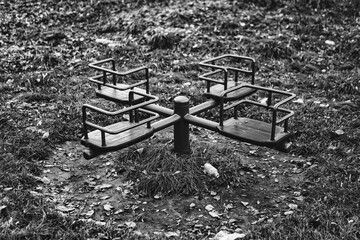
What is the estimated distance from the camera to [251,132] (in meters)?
5.05

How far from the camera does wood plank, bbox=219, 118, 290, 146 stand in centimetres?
489

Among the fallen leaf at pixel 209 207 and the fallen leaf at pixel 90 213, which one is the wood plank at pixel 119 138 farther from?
the fallen leaf at pixel 209 207

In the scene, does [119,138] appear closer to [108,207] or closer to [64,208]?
[108,207]

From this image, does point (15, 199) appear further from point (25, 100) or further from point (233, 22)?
point (233, 22)

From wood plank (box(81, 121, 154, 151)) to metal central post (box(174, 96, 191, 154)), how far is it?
519mm

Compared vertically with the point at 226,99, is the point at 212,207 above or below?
below

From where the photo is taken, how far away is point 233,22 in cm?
960

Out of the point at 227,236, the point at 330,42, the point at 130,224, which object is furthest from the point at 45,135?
the point at 330,42

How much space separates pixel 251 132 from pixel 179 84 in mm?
2948

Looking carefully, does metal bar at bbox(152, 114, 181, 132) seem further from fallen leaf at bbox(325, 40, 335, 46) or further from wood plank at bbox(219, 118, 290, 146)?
fallen leaf at bbox(325, 40, 335, 46)

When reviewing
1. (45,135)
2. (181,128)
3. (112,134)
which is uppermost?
(112,134)

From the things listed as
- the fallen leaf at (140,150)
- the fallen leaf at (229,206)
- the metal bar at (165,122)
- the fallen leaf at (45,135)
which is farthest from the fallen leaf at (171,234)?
the fallen leaf at (45,135)

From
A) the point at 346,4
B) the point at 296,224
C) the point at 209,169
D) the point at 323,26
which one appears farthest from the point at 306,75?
the point at 296,224

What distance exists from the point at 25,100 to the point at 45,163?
170 centimetres
